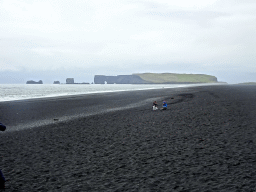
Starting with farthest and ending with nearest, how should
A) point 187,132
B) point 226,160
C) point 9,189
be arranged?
1. point 187,132
2. point 226,160
3. point 9,189

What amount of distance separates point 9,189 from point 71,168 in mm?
1526

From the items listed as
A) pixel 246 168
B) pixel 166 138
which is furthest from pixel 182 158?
pixel 166 138

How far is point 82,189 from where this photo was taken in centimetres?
452

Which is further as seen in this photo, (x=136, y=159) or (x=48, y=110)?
(x=48, y=110)

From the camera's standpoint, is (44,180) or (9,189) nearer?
(9,189)

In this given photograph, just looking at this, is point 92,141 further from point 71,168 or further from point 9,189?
point 9,189

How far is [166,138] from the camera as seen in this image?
332 inches

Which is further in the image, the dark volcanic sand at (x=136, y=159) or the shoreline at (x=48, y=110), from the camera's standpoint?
the shoreline at (x=48, y=110)

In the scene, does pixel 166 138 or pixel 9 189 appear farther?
pixel 166 138

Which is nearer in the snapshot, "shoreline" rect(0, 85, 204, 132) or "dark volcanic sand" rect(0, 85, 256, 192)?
"dark volcanic sand" rect(0, 85, 256, 192)

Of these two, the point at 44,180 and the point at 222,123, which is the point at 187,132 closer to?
the point at 222,123

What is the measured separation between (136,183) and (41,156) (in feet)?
12.2

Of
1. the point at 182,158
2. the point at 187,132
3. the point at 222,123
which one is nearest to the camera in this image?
the point at 182,158

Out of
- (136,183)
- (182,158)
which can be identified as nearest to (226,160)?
(182,158)
